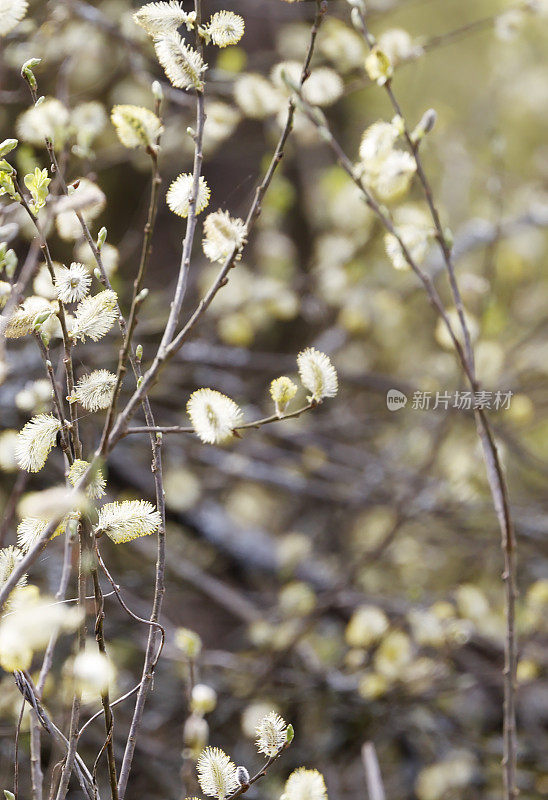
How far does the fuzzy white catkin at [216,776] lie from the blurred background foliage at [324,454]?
109 mm

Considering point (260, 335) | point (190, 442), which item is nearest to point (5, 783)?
point (190, 442)

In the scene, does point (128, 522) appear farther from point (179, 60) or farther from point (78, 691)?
point (179, 60)

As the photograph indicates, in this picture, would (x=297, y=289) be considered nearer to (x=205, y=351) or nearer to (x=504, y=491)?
(x=205, y=351)

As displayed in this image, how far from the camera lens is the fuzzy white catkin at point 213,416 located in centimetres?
55

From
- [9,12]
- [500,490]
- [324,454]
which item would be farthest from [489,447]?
[324,454]

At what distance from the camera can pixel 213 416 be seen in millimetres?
557

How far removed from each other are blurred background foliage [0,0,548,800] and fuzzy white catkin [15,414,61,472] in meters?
0.22

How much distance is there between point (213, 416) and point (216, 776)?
30 centimetres

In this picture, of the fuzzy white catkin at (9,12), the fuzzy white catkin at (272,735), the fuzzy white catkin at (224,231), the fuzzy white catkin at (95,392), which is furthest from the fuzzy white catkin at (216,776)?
the fuzzy white catkin at (9,12)

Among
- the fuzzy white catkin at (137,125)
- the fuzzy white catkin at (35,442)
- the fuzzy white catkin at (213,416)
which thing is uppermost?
the fuzzy white catkin at (137,125)

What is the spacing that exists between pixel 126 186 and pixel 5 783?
209 cm

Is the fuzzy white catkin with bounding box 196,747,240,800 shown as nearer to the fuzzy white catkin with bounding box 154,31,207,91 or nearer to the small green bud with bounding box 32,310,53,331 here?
the small green bud with bounding box 32,310,53,331

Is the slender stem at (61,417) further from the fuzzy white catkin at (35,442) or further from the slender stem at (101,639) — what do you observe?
the slender stem at (101,639)

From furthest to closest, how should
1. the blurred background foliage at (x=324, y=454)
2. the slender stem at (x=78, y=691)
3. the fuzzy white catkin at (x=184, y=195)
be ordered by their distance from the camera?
the blurred background foliage at (x=324, y=454)
the fuzzy white catkin at (x=184, y=195)
the slender stem at (x=78, y=691)
